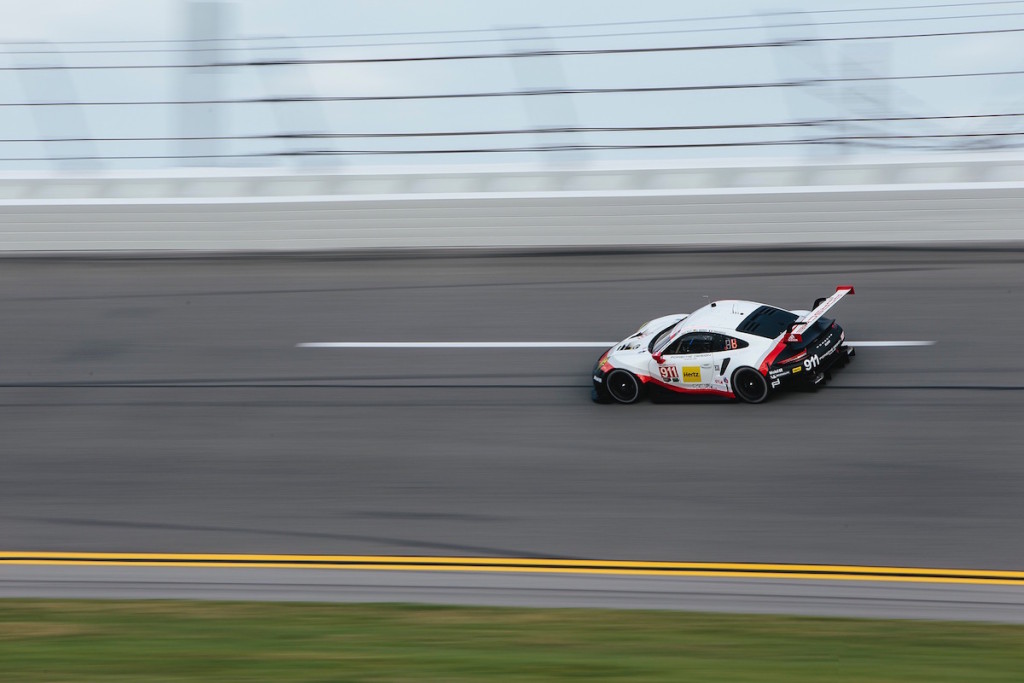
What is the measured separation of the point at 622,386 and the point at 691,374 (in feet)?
2.27

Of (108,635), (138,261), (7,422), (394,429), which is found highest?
(138,261)

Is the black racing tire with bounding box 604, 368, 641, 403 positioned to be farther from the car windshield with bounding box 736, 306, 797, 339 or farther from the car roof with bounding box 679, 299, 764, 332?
the car windshield with bounding box 736, 306, 797, 339

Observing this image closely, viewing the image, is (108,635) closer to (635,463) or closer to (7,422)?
(635,463)

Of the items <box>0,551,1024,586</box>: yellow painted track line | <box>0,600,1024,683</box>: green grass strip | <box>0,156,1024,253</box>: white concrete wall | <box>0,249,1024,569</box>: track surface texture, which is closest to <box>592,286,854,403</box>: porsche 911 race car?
<box>0,249,1024,569</box>: track surface texture

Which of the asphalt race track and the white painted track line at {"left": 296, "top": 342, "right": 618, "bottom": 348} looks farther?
the white painted track line at {"left": 296, "top": 342, "right": 618, "bottom": 348}

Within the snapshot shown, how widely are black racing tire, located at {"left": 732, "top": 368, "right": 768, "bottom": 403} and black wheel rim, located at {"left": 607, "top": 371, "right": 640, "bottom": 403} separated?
0.97 meters

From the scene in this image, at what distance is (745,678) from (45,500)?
6.93 metres

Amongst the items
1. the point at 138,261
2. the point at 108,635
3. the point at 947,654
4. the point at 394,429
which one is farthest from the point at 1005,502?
the point at 138,261

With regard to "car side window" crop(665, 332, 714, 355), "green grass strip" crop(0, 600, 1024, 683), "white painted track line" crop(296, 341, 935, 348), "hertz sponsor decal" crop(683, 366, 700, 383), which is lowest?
"green grass strip" crop(0, 600, 1024, 683)

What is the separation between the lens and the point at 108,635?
25.6 ft

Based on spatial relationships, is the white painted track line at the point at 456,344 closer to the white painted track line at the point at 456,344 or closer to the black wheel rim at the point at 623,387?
the white painted track line at the point at 456,344

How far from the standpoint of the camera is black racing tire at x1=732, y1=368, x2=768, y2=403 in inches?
462

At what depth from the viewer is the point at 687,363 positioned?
11984mm

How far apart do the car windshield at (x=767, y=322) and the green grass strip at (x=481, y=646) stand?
14.9 ft
